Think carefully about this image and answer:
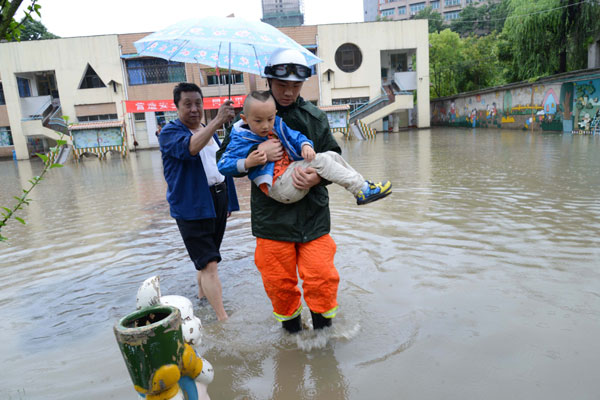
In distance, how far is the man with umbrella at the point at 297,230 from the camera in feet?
7.94

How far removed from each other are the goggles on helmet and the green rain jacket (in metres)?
0.21

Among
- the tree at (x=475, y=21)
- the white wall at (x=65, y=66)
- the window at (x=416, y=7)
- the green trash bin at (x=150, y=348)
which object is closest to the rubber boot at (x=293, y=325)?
the green trash bin at (x=150, y=348)

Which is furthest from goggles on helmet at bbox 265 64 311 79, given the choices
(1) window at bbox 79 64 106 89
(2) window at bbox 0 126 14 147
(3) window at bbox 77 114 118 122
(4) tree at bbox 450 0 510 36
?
(4) tree at bbox 450 0 510 36

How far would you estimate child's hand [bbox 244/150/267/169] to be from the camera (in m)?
2.27

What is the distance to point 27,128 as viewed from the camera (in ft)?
93.3

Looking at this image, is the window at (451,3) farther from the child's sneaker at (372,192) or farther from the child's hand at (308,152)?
the child's hand at (308,152)

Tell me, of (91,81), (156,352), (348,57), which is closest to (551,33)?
(348,57)

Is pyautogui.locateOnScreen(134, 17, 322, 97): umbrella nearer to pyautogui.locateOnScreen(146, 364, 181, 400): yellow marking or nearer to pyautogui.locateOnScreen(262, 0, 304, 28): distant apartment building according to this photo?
pyautogui.locateOnScreen(146, 364, 181, 400): yellow marking

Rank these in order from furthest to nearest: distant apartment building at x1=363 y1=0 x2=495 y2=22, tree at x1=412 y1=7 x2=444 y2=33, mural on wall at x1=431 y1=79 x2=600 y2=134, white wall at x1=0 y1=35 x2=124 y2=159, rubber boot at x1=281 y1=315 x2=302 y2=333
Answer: distant apartment building at x1=363 y1=0 x2=495 y2=22
tree at x1=412 y1=7 x2=444 y2=33
white wall at x1=0 y1=35 x2=124 y2=159
mural on wall at x1=431 y1=79 x2=600 y2=134
rubber boot at x1=281 y1=315 x2=302 y2=333

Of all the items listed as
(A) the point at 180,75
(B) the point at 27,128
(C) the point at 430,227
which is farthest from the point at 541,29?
(B) the point at 27,128

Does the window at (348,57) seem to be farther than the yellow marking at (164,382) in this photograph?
Yes

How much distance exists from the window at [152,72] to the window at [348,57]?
1157 cm

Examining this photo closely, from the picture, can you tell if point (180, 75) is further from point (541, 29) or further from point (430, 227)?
point (430, 227)

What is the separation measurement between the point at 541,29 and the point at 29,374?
2480cm
